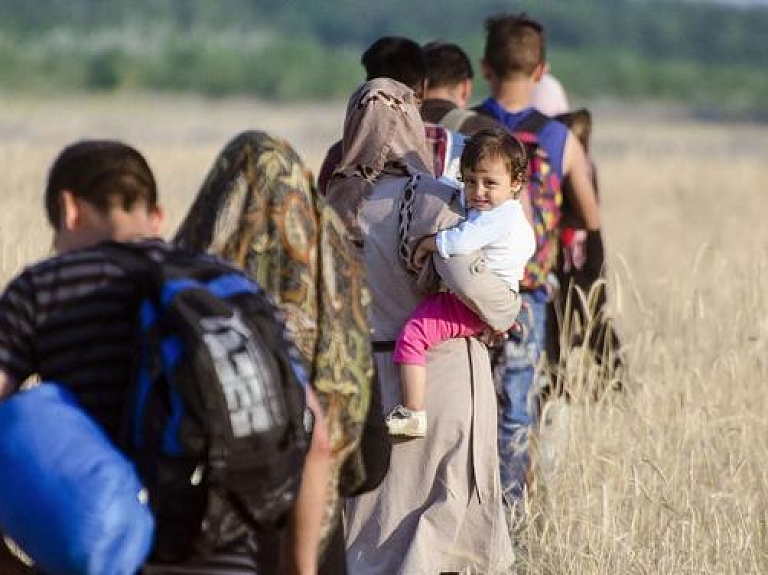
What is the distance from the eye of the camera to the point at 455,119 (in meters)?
6.73

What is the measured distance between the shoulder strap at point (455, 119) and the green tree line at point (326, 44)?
192 feet

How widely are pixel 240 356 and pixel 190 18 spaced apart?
15289cm

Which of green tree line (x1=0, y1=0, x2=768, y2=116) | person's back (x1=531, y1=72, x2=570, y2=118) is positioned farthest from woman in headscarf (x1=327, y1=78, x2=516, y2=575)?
green tree line (x1=0, y1=0, x2=768, y2=116)

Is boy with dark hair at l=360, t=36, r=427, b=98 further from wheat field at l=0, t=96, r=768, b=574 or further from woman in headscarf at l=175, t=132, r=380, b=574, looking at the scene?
woman in headscarf at l=175, t=132, r=380, b=574

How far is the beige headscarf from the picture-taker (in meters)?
5.68

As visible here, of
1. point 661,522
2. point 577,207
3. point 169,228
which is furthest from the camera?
point 169,228

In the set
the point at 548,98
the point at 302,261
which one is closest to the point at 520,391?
the point at 548,98

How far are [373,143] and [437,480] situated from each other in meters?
0.99

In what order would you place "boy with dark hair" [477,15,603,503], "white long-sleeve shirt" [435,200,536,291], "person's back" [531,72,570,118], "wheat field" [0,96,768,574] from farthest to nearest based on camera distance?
"person's back" [531,72,570,118] < "boy with dark hair" [477,15,603,503] < "wheat field" [0,96,768,574] < "white long-sleeve shirt" [435,200,536,291]

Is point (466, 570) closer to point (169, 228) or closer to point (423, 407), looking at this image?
point (423, 407)

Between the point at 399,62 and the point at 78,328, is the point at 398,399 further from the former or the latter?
the point at 78,328

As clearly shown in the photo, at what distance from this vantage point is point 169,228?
8.99 m

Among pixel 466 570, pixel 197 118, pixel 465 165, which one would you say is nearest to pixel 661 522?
pixel 466 570

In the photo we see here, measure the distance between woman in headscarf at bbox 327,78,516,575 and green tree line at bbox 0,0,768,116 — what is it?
2344 inches
